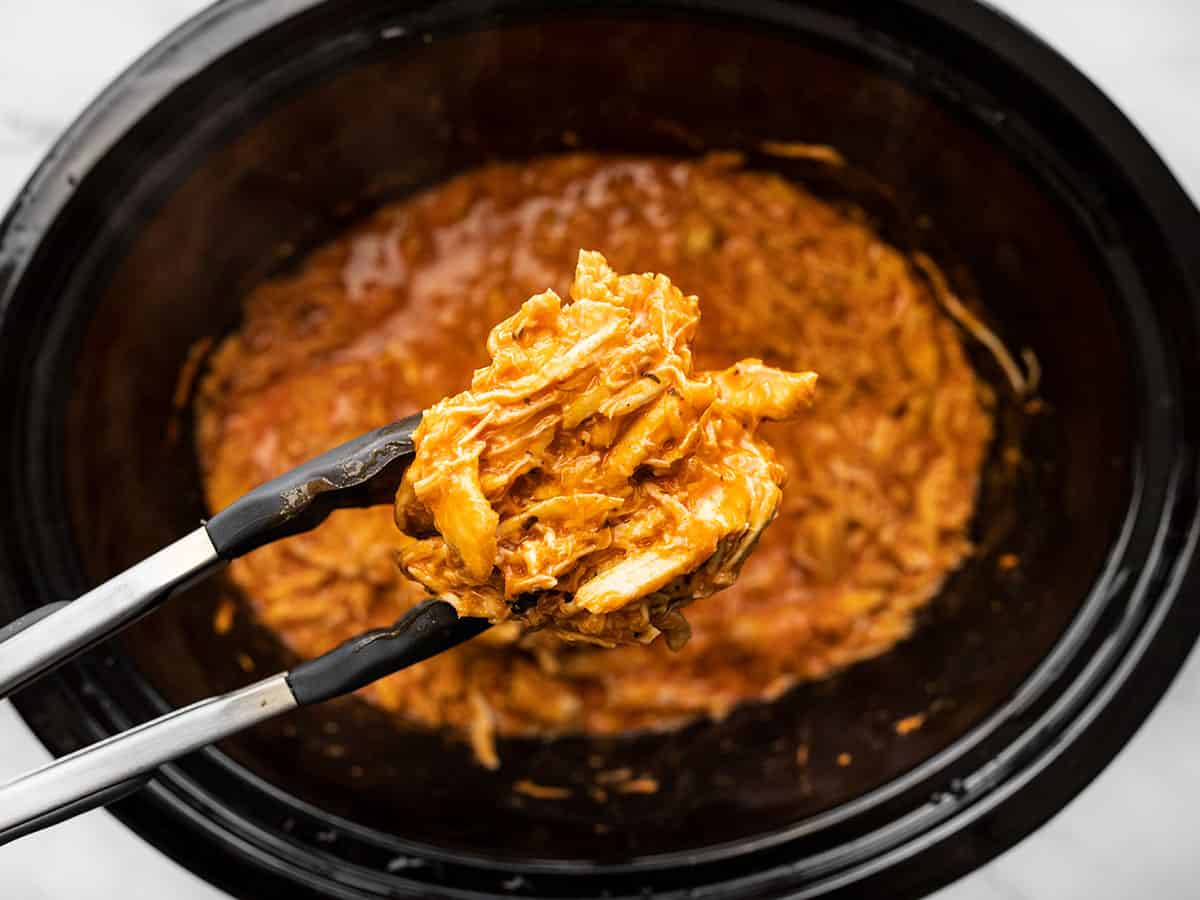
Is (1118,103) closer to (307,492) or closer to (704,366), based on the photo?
(704,366)

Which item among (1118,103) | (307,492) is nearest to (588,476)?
(307,492)

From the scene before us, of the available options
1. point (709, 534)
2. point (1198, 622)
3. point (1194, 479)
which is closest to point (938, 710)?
point (1198, 622)

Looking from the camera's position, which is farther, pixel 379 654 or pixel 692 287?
pixel 692 287

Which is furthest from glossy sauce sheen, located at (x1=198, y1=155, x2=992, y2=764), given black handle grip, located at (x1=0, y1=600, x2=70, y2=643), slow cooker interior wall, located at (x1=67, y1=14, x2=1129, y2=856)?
black handle grip, located at (x1=0, y1=600, x2=70, y2=643)

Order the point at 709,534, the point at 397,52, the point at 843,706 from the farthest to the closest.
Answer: the point at 843,706
the point at 397,52
the point at 709,534

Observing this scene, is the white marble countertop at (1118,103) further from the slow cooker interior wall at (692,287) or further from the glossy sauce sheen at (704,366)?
the glossy sauce sheen at (704,366)

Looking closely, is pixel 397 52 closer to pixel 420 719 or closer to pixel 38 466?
pixel 38 466
